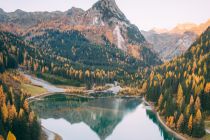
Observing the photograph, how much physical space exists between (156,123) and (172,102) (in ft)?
46.3

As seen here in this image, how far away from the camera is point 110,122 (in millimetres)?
162125

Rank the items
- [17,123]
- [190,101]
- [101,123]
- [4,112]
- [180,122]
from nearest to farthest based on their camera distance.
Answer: [4,112] → [17,123] → [180,122] → [190,101] → [101,123]

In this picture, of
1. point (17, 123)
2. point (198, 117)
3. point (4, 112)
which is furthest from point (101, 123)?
point (4, 112)

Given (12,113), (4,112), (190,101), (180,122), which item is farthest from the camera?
(190,101)

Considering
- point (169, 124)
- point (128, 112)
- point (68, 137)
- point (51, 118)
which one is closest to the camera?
point (68, 137)

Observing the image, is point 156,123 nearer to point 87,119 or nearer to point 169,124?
point 169,124

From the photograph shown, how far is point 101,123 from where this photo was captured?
16050cm

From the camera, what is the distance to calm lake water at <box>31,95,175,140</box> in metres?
137

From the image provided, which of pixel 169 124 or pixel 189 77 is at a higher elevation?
pixel 189 77

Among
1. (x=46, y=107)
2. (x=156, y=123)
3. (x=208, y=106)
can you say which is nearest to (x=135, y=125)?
(x=156, y=123)

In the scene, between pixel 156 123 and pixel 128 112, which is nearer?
pixel 156 123

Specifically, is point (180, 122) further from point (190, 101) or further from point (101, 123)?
point (101, 123)

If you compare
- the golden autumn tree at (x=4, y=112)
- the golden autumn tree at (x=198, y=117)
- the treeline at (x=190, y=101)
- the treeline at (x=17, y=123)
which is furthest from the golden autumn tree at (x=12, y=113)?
the golden autumn tree at (x=198, y=117)

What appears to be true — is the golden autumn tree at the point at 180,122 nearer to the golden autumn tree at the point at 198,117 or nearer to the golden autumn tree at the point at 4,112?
the golden autumn tree at the point at 198,117
